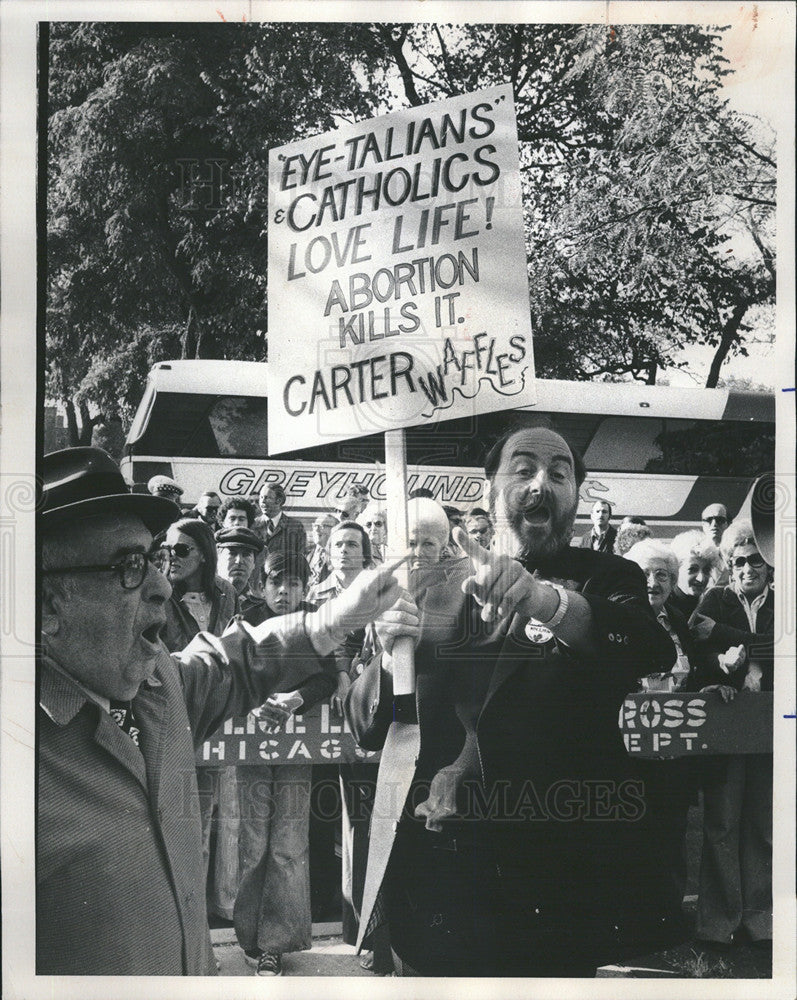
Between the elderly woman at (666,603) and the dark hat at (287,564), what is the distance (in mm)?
1199

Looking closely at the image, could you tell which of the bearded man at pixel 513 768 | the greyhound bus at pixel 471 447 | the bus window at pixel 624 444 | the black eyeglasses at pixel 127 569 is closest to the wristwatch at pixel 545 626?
the bearded man at pixel 513 768

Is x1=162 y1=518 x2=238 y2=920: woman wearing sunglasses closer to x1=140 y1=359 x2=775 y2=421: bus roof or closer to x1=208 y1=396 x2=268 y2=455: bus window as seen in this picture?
x1=208 y1=396 x2=268 y2=455: bus window

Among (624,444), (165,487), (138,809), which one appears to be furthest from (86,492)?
(624,444)

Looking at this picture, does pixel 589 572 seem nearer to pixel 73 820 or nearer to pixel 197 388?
pixel 197 388

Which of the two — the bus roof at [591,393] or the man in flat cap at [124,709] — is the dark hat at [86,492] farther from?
the bus roof at [591,393]

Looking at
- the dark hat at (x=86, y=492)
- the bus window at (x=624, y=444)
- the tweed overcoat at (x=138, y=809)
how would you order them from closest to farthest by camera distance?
1. the tweed overcoat at (x=138, y=809)
2. the dark hat at (x=86, y=492)
3. the bus window at (x=624, y=444)

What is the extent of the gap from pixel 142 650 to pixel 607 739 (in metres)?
1.69

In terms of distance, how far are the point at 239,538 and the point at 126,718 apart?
0.73 m

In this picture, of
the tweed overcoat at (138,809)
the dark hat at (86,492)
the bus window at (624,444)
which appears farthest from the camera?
the bus window at (624,444)

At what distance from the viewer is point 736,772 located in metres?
4.01

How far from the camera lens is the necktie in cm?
374

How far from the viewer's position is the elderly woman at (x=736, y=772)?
157 inches

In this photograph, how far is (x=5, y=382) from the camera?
3914 mm

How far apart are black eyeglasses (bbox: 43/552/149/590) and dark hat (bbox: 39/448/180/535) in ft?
0.38
